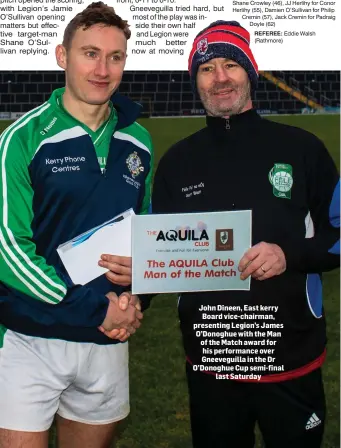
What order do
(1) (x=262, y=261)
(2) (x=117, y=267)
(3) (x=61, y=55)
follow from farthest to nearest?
(3) (x=61, y=55)
(2) (x=117, y=267)
(1) (x=262, y=261)

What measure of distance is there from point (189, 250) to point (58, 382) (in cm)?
67

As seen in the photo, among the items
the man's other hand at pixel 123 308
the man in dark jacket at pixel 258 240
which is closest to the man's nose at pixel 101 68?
Answer: the man in dark jacket at pixel 258 240

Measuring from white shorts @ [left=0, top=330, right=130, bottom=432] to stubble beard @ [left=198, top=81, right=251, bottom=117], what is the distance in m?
0.93

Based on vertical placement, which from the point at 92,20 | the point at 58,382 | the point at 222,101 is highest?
the point at 92,20

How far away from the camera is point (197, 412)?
2332mm

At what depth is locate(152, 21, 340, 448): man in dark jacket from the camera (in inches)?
88.2

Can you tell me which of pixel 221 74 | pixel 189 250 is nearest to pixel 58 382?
pixel 189 250

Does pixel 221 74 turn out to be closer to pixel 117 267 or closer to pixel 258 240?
pixel 258 240

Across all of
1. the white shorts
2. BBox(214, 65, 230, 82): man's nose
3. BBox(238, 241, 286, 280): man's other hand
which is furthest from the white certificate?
BBox(214, 65, 230, 82): man's nose

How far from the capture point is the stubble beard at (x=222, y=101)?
2283 mm

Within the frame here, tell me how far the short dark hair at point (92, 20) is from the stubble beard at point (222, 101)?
0.37 m

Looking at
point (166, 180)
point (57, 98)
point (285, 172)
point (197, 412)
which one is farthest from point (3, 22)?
point (197, 412)

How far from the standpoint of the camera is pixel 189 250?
2.14 m

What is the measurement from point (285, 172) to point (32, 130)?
0.88 meters
